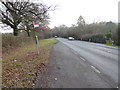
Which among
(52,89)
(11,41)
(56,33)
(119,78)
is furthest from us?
(56,33)

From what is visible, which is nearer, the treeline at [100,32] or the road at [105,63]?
the road at [105,63]

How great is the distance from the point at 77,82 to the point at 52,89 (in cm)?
101

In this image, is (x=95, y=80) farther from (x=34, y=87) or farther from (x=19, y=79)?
(x=19, y=79)

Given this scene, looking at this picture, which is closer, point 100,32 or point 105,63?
point 105,63

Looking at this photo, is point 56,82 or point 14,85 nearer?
point 14,85

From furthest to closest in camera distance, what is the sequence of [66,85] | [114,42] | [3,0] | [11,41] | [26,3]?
[114,42]
[26,3]
[11,41]
[3,0]
[66,85]

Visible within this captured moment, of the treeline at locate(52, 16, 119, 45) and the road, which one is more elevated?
the treeline at locate(52, 16, 119, 45)

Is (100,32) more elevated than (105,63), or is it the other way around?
(100,32)

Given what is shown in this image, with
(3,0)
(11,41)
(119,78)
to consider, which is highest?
(3,0)

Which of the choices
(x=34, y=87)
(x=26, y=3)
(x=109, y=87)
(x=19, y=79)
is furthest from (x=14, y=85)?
(x=26, y=3)

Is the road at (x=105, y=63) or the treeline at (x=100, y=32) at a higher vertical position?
the treeline at (x=100, y=32)

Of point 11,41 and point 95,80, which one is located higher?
point 11,41

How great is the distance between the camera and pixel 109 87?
2.79 m

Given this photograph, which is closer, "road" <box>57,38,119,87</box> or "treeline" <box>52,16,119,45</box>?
"road" <box>57,38,119,87</box>
